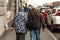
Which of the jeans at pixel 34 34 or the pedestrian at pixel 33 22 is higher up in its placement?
the pedestrian at pixel 33 22

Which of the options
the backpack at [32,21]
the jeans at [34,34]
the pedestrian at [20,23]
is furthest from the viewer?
the jeans at [34,34]

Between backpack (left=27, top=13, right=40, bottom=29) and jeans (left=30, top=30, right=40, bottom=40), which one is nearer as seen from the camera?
backpack (left=27, top=13, right=40, bottom=29)

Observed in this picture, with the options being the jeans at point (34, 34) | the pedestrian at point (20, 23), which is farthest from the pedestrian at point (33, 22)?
the pedestrian at point (20, 23)

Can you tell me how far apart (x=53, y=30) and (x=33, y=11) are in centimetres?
903

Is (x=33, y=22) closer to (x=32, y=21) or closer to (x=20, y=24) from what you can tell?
(x=32, y=21)

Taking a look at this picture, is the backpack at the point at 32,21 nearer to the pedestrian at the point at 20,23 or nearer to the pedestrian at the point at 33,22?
the pedestrian at the point at 33,22

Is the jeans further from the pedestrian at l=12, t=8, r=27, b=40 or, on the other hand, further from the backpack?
the pedestrian at l=12, t=8, r=27, b=40

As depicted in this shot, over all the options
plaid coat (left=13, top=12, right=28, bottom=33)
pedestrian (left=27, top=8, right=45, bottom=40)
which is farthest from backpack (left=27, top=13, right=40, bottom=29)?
plaid coat (left=13, top=12, right=28, bottom=33)

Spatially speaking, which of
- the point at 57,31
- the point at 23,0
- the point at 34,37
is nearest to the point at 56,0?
the point at 23,0

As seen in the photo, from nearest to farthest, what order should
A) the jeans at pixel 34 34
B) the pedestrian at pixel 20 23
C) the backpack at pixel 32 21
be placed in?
the pedestrian at pixel 20 23, the backpack at pixel 32 21, the jeans at pixel 34 34

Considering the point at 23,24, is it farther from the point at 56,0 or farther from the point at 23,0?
the point at 56,0

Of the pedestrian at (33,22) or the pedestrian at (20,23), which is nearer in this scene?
the pedestrian at (20,23)

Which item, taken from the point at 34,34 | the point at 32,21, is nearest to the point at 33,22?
the point at 32,21

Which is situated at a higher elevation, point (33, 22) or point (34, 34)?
point (33, 22)
